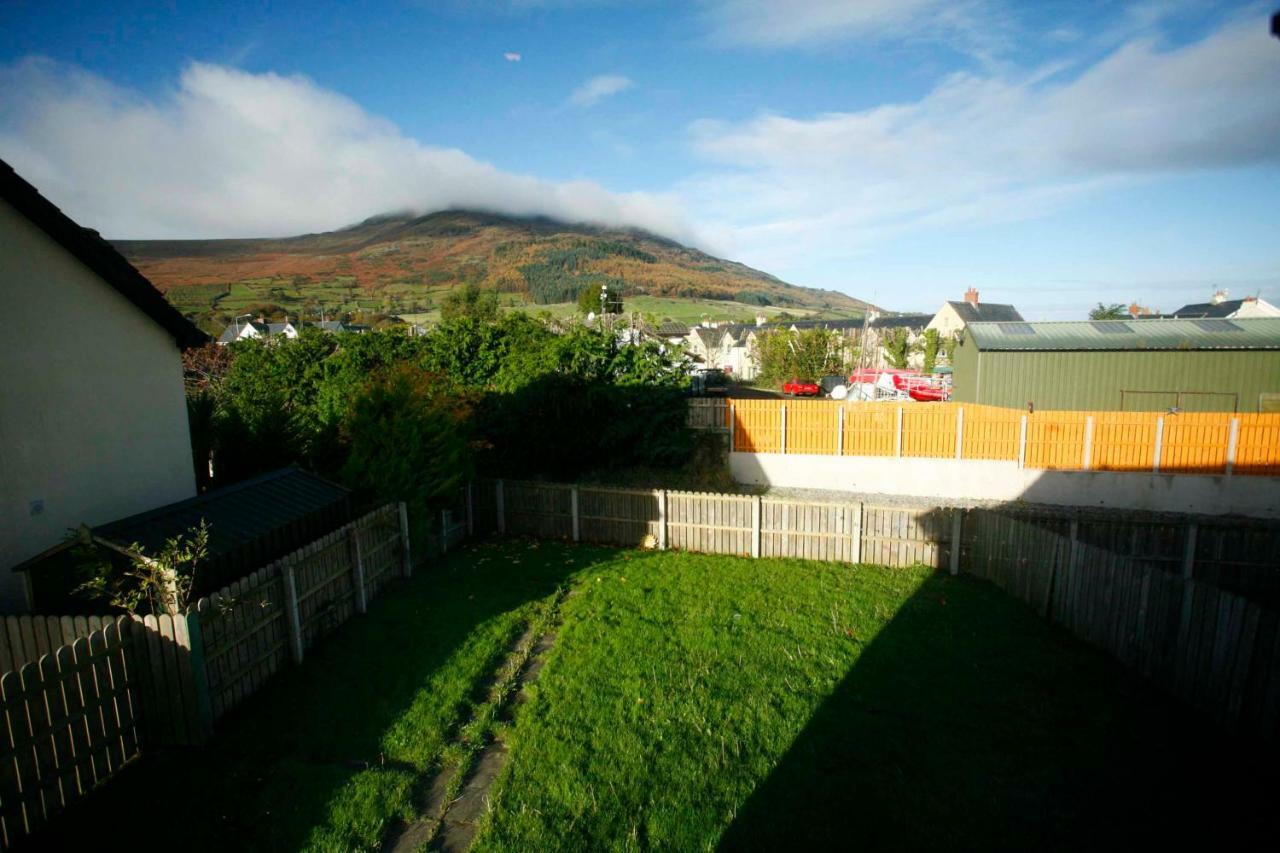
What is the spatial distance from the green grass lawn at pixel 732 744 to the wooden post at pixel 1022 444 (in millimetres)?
8979

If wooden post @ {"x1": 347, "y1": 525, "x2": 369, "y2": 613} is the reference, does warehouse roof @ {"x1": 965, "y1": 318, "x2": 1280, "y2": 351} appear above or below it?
above

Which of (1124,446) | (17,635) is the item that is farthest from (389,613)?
(1124,446)

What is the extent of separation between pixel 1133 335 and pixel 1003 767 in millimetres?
23449

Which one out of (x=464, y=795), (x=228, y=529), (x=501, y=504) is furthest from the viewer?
(x=501, y=504)

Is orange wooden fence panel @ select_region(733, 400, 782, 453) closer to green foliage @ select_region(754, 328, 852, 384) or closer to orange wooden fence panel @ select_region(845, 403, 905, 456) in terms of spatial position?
orange wooden fence panel @ select_region(845, 403, 905, 456)

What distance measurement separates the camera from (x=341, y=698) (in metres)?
7.12

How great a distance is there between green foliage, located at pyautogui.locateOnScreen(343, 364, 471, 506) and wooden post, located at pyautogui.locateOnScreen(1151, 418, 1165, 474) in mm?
16851

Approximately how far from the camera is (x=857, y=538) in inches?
467

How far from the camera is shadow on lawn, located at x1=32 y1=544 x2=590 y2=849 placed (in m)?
5.05

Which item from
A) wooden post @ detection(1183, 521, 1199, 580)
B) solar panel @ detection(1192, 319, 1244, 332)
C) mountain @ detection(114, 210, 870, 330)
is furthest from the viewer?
mountain @ detection(114, 210, 870, 330)

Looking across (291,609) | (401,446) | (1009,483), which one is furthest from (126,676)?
(1009,483)

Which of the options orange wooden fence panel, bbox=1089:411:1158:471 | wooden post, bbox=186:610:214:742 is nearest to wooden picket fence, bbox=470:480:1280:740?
orange wooden fence panel, bbox=1089:411:1158:471

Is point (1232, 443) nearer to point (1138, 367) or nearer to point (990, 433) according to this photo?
point (990, 433)

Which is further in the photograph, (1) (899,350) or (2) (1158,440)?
(1) (899,350)
